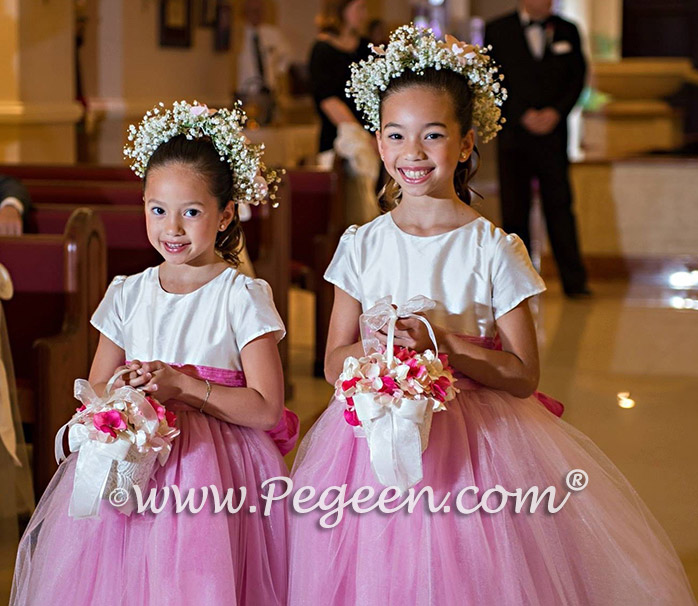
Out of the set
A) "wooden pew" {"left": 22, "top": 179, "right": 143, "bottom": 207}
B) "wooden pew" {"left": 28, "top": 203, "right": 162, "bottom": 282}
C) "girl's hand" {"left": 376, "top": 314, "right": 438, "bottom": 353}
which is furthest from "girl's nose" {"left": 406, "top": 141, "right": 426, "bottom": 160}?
"wooden pew" {"left": 22, "top": 179, "right": 143, "bottom": 207}

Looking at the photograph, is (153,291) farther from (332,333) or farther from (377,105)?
(377,105)

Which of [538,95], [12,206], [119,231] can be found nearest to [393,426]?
[119,231]

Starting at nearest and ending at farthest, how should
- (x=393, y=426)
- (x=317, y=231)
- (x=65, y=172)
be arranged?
(x=393, y=426)
(x=65, y=172)
(x=317, y=231)

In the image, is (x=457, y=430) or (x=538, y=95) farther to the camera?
(x=538, y=95)

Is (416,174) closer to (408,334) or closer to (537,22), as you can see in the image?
(408,334)

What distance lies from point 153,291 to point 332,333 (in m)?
0.41

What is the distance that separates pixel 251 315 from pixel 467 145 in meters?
0.61

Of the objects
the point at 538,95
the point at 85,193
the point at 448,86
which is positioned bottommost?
the point at 85,193

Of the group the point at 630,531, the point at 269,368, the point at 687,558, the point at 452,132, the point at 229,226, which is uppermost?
the point at 452,132

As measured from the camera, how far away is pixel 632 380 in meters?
5.91

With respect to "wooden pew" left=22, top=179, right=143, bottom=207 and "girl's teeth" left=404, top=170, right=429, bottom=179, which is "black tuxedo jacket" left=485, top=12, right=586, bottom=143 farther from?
"girl's teeth" left=404, top=170, right=429, bottom=179

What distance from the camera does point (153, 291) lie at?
8.75 feet

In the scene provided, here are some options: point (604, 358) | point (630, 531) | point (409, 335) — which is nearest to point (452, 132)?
point (409, 335)

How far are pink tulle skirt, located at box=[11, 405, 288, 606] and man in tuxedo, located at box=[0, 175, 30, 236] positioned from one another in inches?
75.9
